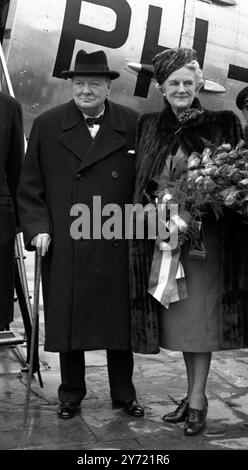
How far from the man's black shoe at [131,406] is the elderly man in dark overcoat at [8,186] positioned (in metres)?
0.78

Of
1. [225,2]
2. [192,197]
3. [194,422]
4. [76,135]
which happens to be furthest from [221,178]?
[225,2]

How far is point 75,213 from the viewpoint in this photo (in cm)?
372

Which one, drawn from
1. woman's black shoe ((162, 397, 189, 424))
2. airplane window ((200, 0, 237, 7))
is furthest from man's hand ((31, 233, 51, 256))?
airplane window ((200, 0, 237, 7))

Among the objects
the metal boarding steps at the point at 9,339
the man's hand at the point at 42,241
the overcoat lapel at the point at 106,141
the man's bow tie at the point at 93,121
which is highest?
the man's bow tie at the point at 93,121

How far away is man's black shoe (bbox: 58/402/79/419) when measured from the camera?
12.6 ft

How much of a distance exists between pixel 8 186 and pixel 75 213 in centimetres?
55

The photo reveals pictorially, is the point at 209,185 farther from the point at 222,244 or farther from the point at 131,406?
the point at 131,406

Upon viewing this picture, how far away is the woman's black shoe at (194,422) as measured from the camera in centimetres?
361

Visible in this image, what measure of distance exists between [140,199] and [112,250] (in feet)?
1.16

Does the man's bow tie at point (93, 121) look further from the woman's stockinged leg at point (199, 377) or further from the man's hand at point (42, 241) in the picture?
the woman's stockinged leg at point (199, 377)

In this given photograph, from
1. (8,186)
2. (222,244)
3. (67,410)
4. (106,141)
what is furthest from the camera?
(8,186)

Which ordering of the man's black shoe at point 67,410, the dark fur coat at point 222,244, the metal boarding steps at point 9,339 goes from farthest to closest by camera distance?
1. the metal boarding steps at point 9,339
2. the man's black shoe at point 67,410
3. the dark fur coat at point 222,244

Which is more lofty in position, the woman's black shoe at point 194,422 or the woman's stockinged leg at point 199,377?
the woman's stockinged leg at point 199,377

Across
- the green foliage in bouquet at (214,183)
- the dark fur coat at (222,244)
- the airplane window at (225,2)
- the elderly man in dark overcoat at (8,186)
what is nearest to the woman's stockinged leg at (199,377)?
the dark fur coat at (222,244)
